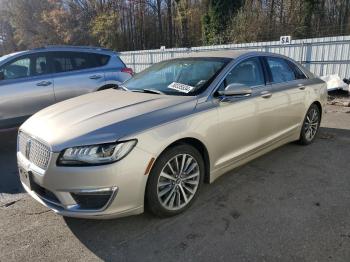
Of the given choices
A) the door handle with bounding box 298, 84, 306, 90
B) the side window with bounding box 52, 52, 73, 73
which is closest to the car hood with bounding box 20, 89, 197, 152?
the door handle with bounding box 298, 84, 306, 90

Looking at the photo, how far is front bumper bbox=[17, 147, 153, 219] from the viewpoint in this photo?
8.80 ft

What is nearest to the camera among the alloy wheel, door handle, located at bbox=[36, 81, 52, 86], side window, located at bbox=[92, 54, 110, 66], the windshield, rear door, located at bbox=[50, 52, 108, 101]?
the alloy wheel

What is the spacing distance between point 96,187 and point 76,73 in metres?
4.40

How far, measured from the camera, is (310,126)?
5.37 meters

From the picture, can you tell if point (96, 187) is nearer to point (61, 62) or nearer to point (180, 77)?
point (180, 77)

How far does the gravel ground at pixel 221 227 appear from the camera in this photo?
8.95 feet

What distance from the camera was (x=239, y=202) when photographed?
3559 millimetres

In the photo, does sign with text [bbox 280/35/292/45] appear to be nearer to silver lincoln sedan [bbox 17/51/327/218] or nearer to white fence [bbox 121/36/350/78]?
white fence [bbox 121/36/350/78]

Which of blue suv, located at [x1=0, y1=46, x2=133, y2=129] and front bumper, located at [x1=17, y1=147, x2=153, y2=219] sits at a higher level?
blue suv, located at [x1=0, y1=46, x2=133, y2=129]

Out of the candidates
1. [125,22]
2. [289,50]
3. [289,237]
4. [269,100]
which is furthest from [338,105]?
[125,22]

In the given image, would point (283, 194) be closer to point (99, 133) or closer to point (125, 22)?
point (99, 133)

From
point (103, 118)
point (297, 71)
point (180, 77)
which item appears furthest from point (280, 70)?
point (103, 118)

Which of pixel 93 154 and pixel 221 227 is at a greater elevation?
pixel 93 154

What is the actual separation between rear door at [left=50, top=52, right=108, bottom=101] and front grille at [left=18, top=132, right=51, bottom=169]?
3.18m
